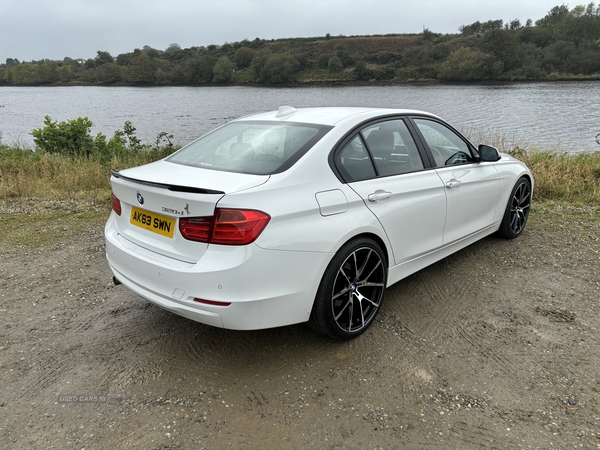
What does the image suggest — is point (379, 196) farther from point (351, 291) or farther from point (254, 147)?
point (254, 147)

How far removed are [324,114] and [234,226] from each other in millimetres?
1430

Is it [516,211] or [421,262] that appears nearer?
[421,262]

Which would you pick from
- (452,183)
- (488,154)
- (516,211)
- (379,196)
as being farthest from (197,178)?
(516,211)

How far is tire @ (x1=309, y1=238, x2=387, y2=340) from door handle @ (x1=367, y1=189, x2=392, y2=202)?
0.92 feet

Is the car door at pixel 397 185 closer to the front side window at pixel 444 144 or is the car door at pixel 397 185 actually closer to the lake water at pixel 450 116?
the front side window at pixel 444 144

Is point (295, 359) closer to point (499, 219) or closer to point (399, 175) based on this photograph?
point (399, 175)

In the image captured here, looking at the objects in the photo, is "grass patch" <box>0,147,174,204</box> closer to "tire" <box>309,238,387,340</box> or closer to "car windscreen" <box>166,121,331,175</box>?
"car windscreen" <box>166,121,331,175</box>

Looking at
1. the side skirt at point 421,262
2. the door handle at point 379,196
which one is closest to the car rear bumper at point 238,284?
the door handle at point 379,196

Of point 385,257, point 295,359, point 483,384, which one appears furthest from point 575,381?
point 295,359

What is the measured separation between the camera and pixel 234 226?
236cm

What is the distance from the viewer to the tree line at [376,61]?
2261 inches

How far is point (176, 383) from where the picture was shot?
263 centimetres

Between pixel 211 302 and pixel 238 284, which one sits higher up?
pixel 238 284

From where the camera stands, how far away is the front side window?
3.81 m
